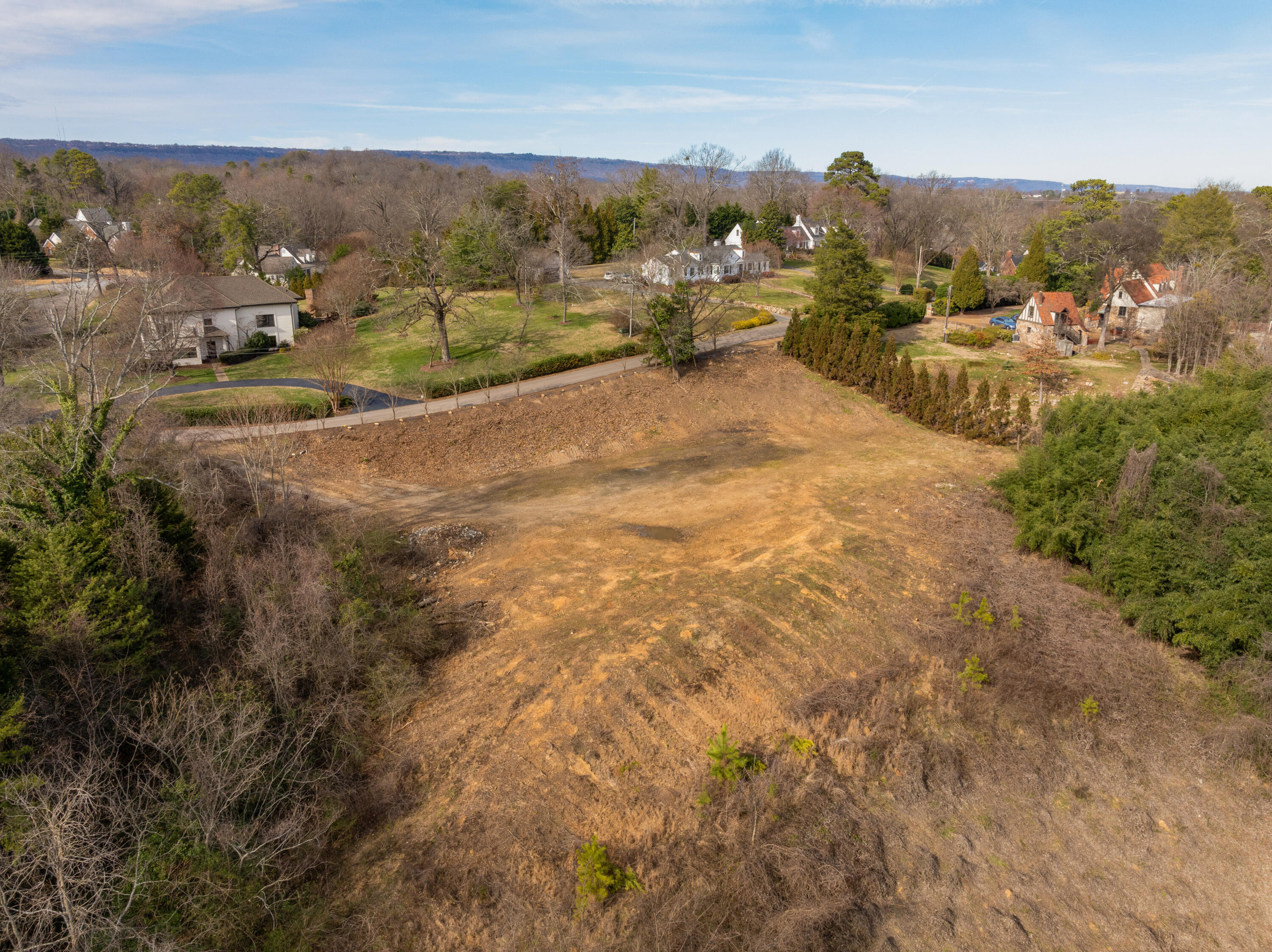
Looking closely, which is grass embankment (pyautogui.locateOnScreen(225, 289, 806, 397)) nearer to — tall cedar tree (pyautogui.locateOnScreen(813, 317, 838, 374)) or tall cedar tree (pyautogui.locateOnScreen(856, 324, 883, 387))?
tall cedar tree (pyautogui.locateOnScreen(813, 317, 838, 374))

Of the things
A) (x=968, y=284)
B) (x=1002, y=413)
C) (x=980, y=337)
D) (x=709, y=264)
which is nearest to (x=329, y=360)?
(x=1002, y=413)

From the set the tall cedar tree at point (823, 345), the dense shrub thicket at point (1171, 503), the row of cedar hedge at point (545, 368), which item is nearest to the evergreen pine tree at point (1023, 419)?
the dense shrub thicket at point (1171, 503)

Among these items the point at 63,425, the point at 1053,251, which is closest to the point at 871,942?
the point at 63,425

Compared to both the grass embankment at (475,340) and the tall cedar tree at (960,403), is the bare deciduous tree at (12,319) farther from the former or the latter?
the tall cedar tree at (960,403)

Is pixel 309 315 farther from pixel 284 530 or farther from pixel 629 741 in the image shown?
pixel 629 741

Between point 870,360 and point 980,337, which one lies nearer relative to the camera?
point 870,360

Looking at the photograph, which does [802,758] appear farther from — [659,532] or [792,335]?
[792,335]
